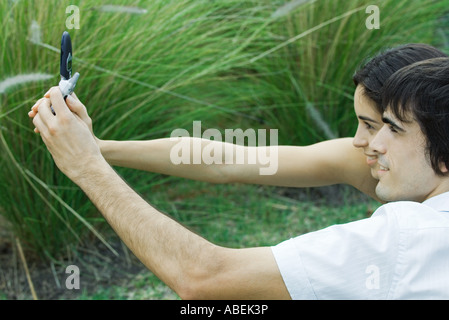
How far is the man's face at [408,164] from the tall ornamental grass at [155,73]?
1.28m

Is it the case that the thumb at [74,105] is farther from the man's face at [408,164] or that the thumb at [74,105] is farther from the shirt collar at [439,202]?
the shirt collar at [439,202]

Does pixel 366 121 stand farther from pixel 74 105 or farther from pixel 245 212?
pixel 245 212

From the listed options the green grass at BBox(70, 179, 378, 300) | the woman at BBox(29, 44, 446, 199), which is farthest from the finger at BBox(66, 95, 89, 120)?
the green grass at BBox(70, 179, 378, 300)

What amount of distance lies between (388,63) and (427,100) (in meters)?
0.43

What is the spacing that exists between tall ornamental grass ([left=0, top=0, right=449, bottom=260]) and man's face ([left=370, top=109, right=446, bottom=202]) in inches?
50.5

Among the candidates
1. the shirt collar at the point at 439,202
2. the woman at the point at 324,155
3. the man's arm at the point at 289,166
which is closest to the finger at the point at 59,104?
the woman at the point at 324,155

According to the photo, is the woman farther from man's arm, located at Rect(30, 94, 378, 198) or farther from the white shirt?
the white shirt

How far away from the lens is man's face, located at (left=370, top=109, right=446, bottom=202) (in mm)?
1599

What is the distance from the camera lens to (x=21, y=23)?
2.71 meters

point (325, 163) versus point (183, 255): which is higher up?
point (325, 163)

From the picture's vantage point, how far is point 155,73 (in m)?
3.02

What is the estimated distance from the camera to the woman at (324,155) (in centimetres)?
199

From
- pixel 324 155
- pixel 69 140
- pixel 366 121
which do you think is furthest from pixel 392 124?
pixel 69 140
